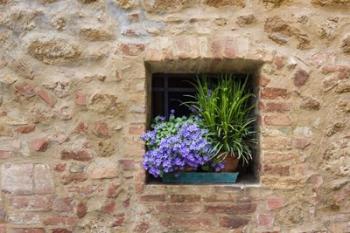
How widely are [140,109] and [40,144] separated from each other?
609 millimetres

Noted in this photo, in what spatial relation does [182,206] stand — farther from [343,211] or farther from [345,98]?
[345,98]

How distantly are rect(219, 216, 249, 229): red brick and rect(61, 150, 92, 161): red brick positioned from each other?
847 mm

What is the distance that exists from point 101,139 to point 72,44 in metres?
0.57

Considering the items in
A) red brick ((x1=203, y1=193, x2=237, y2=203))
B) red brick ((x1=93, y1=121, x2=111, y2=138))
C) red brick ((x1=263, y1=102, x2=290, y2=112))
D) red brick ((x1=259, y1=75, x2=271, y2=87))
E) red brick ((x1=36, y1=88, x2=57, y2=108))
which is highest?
red brick ((x1=259, y1=75, x2=271, y2=87))

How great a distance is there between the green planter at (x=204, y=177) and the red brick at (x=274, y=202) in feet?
0.76

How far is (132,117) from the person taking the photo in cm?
309

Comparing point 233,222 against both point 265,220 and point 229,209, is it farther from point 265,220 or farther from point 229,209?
point 265,220

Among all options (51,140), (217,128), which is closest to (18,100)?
(51,140)

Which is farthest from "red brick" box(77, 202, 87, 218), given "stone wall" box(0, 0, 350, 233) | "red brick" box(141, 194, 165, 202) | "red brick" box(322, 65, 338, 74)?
"red brick" box(322, 65, 338, 74)

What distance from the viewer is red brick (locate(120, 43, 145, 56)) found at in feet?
10.1

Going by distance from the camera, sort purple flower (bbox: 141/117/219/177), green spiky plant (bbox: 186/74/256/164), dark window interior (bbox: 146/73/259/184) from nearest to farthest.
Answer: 1. purple flower (bbox: 141/117/219/177)
2. green spiky plant (bbox: 186/74/256/164)
3. dark window interior (bbox: 146/73/259/184)

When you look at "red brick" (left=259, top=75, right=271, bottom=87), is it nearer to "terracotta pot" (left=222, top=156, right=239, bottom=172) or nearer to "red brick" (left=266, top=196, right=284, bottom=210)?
"terracotta pot" (left=222, top=156, right=239, bottom=172)

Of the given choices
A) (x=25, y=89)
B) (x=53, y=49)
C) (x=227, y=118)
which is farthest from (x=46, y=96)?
(x=227, y=118)

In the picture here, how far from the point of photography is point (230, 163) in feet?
10.3
